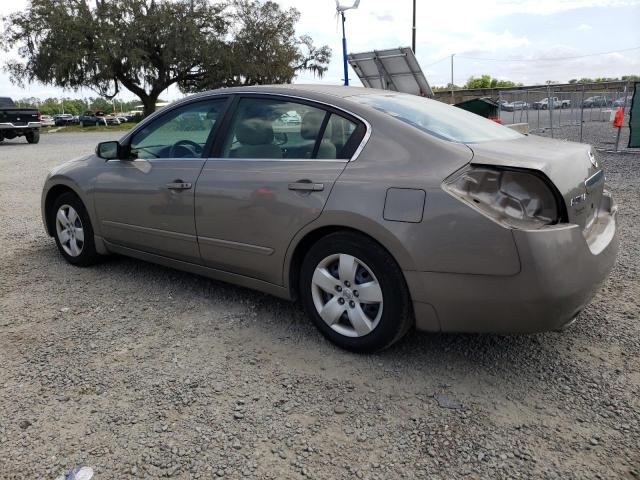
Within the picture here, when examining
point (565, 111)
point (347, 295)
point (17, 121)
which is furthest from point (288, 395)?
point (565, 111)

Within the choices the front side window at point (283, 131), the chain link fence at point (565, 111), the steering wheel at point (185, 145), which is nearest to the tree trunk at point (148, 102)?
the chain link fence at point (565, 111)

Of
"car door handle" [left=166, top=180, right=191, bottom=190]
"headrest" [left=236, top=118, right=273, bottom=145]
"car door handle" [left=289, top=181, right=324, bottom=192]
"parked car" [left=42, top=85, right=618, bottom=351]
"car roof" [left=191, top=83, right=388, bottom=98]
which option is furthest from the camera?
"car door handle" [left=166, top=180, right=191, bottom=190]

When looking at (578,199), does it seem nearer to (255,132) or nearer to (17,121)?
(255,132)

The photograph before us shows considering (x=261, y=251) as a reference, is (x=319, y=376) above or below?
below

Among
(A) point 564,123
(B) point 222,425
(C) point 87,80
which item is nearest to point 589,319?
(B) point 222,425

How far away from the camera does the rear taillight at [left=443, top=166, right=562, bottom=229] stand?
8.70 ft

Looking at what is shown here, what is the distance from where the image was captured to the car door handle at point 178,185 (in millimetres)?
3815

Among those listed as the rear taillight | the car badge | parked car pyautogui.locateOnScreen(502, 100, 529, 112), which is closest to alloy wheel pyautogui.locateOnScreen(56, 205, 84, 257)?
the rear taillight

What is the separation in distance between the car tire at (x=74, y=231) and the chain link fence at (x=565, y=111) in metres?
12.8

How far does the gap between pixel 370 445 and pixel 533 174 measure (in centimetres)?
149

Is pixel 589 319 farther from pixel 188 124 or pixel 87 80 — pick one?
pixel 87 80

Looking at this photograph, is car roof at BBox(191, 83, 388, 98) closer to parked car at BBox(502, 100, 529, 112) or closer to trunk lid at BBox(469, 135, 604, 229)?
trunk lid at BBox(469, 135, 604, 229)

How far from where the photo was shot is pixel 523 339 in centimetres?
334

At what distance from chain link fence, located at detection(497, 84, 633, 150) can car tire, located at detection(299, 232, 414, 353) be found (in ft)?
41.9
